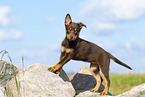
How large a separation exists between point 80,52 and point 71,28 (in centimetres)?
76

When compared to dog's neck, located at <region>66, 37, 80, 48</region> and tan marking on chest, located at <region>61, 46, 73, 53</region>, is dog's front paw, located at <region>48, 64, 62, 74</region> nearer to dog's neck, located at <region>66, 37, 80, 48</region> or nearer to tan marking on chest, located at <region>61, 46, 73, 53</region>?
Result: tan marking on chest, located at <region>61, 46, 73, 53</region>

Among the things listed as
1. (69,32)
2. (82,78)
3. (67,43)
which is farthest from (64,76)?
(69,32)

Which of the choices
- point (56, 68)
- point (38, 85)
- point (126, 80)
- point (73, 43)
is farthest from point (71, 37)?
point (126, 80)

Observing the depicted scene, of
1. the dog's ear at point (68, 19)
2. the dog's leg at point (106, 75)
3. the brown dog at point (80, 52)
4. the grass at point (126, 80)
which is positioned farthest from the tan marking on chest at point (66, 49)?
the grass at point (126, 80)

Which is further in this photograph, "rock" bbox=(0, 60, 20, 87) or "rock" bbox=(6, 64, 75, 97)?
"rock" bbox=(0, 60, 20, 87)

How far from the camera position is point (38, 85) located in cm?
497

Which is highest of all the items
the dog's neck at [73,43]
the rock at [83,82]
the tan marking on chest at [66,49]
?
the dog's neck at [73,43]

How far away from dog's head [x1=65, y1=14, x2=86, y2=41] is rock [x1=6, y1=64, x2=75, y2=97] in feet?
3.73

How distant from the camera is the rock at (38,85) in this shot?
4858 millimetres

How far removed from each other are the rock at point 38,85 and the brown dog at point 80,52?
0.93 feet

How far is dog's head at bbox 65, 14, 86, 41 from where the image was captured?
515 cm

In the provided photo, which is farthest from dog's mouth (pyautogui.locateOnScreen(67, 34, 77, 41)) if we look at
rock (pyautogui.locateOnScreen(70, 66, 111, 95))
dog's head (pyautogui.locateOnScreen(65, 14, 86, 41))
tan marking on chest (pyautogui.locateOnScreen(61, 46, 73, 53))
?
rock (pyautogui.locateOnScreen(70, 66, 111, 95))

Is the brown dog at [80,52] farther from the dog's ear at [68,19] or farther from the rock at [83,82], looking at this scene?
the rock at [83,82]

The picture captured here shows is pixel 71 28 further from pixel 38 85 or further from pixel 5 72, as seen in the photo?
pixel 5 72
